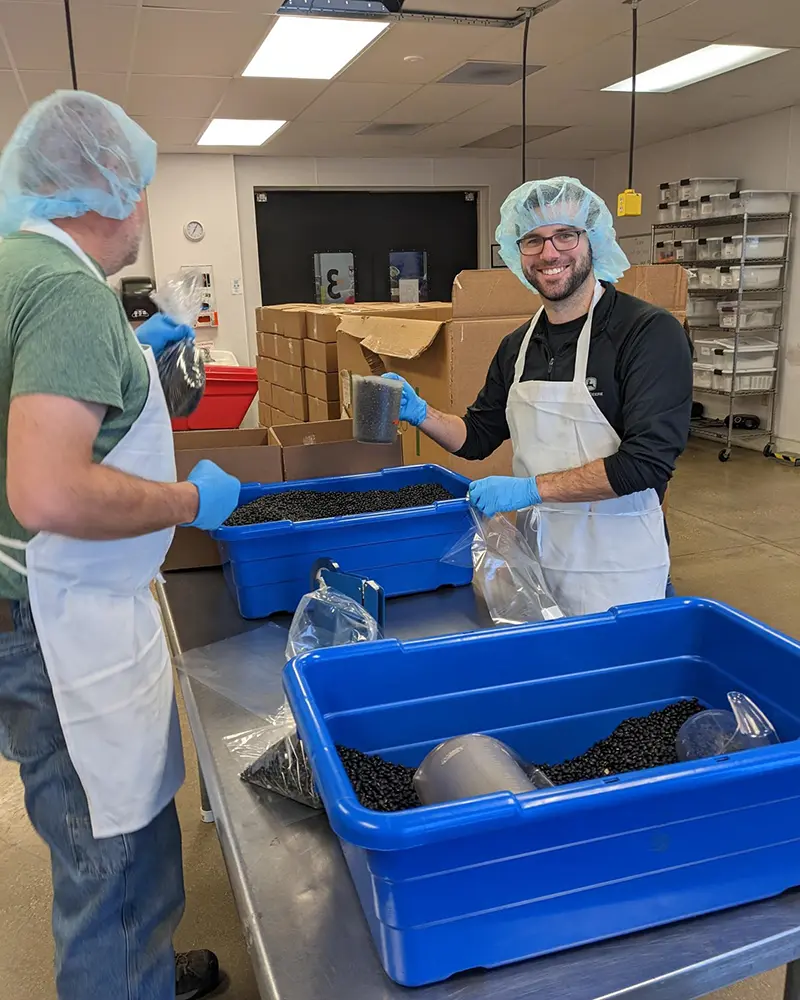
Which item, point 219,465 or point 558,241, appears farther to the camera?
point 219,465

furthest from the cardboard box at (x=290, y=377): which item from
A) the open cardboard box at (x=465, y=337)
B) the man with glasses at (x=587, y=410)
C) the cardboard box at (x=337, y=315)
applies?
the man with glasses at (x=587, y=410)

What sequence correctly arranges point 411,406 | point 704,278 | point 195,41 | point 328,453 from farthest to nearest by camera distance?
point 704,278 < point 195,41 < point 328,453 < point 411,406

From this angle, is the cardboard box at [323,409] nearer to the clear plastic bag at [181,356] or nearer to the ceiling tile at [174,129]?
the clear plastic bag at [181,356]

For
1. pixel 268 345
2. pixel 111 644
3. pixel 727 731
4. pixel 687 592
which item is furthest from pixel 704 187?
pixel 111 644

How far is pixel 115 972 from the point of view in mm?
1075

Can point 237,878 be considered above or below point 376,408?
below

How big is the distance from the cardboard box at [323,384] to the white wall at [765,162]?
410cm

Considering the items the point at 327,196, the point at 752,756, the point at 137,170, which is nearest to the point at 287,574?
the point at 137,170

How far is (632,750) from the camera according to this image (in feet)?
2.89

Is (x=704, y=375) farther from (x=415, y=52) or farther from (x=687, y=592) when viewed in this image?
(x=415, y=52)

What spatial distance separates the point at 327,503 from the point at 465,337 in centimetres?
78

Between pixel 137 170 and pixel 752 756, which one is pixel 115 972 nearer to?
pixel 752 756

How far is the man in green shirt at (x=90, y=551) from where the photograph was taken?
35.4 inches

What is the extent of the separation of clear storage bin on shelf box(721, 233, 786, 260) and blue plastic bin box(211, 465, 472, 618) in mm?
4941
